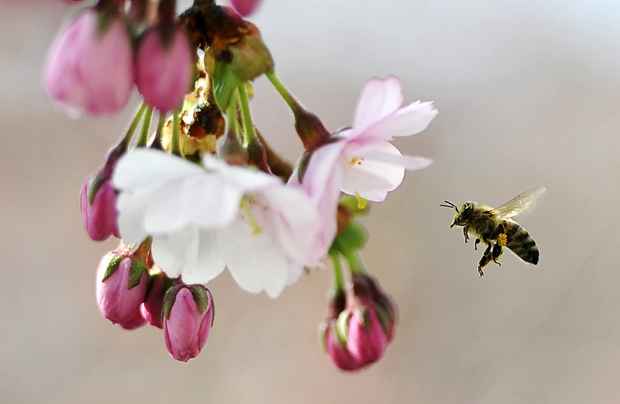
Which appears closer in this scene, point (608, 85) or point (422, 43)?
point (608, 85)

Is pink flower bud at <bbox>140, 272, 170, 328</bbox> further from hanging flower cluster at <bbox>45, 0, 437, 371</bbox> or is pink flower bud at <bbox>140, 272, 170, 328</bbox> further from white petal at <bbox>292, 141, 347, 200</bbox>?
white petal at <bbox>292, 141, 347, 200</bbox>

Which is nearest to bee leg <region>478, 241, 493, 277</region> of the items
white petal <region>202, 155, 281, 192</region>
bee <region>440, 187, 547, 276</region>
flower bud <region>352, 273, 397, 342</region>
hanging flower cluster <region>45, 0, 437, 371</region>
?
bee <region>440, 187, 547, 276</region>

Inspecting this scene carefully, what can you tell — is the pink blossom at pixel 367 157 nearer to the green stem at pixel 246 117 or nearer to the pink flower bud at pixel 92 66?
the green stem at pixel 246 117

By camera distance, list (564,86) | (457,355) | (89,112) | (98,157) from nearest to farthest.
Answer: (89,112) < (457,355) < (564,86) < (98,157)

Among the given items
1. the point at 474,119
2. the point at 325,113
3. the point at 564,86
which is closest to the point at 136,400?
the point at 325,113

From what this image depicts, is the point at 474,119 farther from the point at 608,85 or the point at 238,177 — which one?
the point at 238,177

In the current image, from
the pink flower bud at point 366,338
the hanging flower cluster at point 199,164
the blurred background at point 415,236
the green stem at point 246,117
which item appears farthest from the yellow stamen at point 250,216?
the blurred background at point 415,236

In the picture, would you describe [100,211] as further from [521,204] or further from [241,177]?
[521,204]

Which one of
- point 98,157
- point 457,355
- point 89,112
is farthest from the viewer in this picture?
point 98,157
